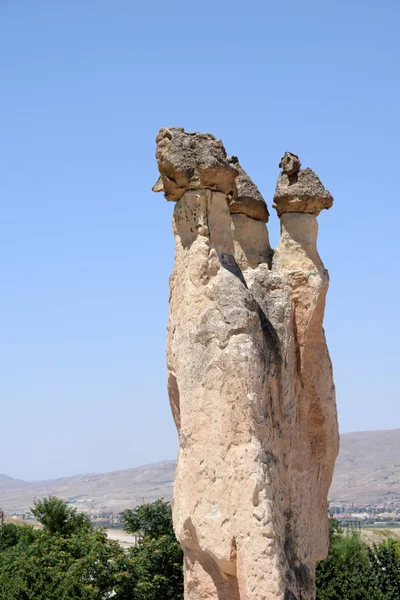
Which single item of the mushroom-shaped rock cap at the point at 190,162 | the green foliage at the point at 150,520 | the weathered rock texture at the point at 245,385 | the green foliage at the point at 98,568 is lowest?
the green foliage at the point at 98,568

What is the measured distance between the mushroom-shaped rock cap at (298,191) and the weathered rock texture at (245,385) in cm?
2

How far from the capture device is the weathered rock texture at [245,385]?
37.5 ft

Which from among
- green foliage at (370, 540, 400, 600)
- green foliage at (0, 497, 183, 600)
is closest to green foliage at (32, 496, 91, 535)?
green foliage at (0, 497, 183, 600)

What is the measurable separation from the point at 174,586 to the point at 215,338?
1512 cm

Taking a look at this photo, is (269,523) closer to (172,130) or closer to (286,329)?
(286,329)

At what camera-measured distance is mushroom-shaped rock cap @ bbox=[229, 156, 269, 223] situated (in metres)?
14.8

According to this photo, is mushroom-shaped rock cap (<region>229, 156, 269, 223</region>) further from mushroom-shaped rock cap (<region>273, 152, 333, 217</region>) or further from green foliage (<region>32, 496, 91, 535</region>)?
green foliage (<region>32, 496, 91, 535</region>)

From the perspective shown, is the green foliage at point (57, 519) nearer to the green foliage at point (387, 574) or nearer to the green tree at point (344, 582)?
the green tree at point (344, 582)

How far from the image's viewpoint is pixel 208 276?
1249cm

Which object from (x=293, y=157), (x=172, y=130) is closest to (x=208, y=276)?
(x=172, y=130)

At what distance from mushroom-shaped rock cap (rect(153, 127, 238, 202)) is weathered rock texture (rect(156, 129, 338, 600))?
0.02 metres

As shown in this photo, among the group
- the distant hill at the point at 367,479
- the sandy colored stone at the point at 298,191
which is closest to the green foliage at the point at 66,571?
the sandy colored stone at the point at 298,191

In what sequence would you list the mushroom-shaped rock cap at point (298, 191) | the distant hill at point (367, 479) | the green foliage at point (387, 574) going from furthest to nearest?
1. the distant hill at point (367, 479)
2. the green foliage at point (387, 574)
3. the mushroom-shaped rock cap at point (298, 191)

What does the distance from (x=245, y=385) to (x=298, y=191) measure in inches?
153
